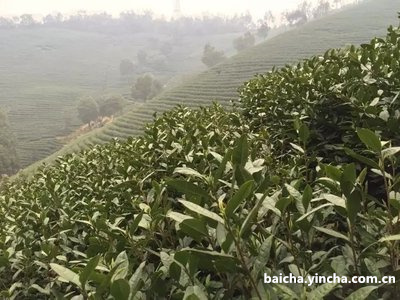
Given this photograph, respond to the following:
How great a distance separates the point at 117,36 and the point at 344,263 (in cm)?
18269

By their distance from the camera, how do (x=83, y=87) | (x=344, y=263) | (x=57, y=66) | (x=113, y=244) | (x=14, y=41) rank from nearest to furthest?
(x=344, y=263), (x=113, y=244), (x=83, y=87), (x=57, y=66), (x=14, y=41)

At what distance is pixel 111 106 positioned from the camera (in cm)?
7294

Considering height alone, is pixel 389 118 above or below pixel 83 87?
above

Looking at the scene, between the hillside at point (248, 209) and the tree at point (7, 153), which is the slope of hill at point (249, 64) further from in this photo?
the hillside at point (248, 209)

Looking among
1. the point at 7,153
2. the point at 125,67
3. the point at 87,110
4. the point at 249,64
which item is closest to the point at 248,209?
the point at 249,64

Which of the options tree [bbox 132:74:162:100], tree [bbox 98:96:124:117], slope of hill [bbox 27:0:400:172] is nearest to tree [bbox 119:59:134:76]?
tree [bbox 132:74:162:100]

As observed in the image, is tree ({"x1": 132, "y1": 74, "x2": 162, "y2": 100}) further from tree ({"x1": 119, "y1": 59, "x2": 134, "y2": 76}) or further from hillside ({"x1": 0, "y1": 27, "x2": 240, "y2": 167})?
tree ({"x1": 119, "y1": 59, "x2": 134, "y2": 76})

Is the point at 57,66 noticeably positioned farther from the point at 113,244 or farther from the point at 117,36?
the point at 113,244

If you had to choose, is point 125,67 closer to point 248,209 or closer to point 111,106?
point 111,106

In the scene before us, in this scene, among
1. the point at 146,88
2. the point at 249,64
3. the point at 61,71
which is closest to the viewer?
the point at 249,64

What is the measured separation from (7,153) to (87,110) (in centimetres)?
2184

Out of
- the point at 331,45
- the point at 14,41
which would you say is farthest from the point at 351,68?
the point at 14,41

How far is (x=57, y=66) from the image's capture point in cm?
11375

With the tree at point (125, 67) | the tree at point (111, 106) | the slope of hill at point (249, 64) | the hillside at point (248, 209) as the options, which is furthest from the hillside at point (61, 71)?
the hillside at point (248, 209)
